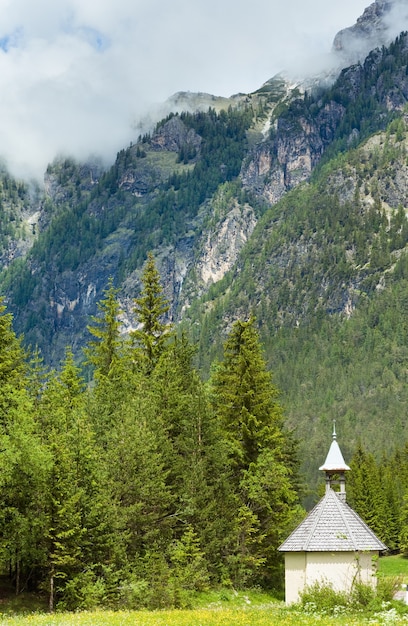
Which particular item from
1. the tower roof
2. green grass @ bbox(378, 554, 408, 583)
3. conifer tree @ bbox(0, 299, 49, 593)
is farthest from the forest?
green grass @ bbox(378, 554, 408, 583)

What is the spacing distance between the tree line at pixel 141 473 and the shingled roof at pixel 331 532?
5.22 metres

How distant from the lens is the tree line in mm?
40531

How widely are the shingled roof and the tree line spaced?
5.22m

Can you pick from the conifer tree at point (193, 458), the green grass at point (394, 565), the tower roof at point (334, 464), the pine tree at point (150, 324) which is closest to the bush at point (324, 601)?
the conifer tree at point (193, 458)

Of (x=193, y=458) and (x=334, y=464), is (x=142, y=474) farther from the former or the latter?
(x=334, y=464)

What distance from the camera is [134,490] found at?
151 feet

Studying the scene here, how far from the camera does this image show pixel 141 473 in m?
46.0

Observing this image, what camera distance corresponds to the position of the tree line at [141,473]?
133ft

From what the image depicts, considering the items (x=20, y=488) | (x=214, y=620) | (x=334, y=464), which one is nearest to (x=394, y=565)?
(x=334, y=464)

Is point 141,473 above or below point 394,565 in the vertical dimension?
above

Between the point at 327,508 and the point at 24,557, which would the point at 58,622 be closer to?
the point at 24,557

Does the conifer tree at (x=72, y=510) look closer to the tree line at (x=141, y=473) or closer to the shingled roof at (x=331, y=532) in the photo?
the tree line at (x=141, y=473)

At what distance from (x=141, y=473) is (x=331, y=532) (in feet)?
32.9

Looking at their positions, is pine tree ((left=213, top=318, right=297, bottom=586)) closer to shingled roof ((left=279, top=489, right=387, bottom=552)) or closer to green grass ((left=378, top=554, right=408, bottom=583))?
shingled roof ((left=279, top=489, right=387, bottom=552))
